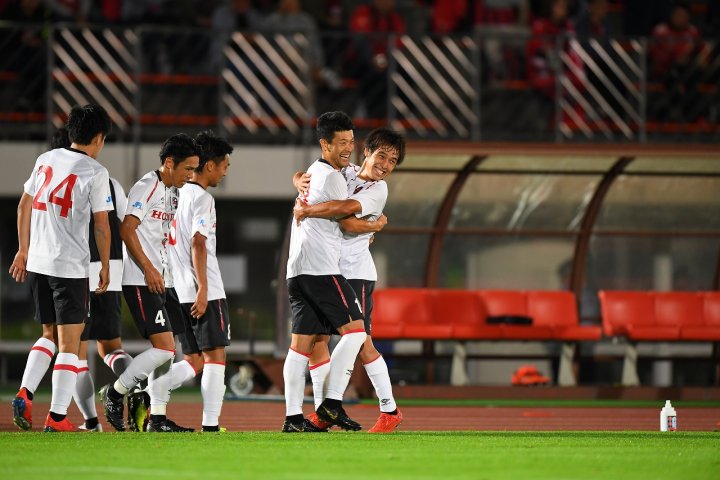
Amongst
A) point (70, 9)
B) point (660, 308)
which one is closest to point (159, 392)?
point (660, 308)

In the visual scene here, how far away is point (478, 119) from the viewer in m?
18.5

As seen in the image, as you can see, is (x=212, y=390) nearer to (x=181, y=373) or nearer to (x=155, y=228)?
(x=181, y=373)

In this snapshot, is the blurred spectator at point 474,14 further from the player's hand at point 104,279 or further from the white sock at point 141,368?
the player's hand at point 104,279

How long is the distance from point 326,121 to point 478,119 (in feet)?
30.1

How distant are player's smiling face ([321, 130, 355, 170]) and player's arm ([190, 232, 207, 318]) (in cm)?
97

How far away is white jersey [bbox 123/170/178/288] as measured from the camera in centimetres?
979

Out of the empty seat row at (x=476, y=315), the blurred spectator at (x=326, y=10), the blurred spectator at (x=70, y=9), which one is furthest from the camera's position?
the blurred spectator at (x=326, y=10)

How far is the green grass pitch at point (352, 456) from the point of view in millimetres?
7020

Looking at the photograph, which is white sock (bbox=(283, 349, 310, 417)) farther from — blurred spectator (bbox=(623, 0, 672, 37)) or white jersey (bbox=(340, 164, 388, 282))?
blurred spectator (bbox=(623, 0, 672, 37))

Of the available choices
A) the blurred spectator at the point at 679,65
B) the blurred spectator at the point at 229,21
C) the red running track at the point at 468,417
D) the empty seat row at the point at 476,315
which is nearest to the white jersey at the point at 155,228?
the red running track at the point at 468,417

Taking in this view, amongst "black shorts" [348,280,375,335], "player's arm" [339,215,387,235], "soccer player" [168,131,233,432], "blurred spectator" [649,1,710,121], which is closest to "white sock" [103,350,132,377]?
"soccer player" [168,131,233,432]

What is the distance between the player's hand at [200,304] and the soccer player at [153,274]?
0.31 m

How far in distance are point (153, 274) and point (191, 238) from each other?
0.34 metres

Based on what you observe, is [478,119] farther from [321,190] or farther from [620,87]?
[321,190]
